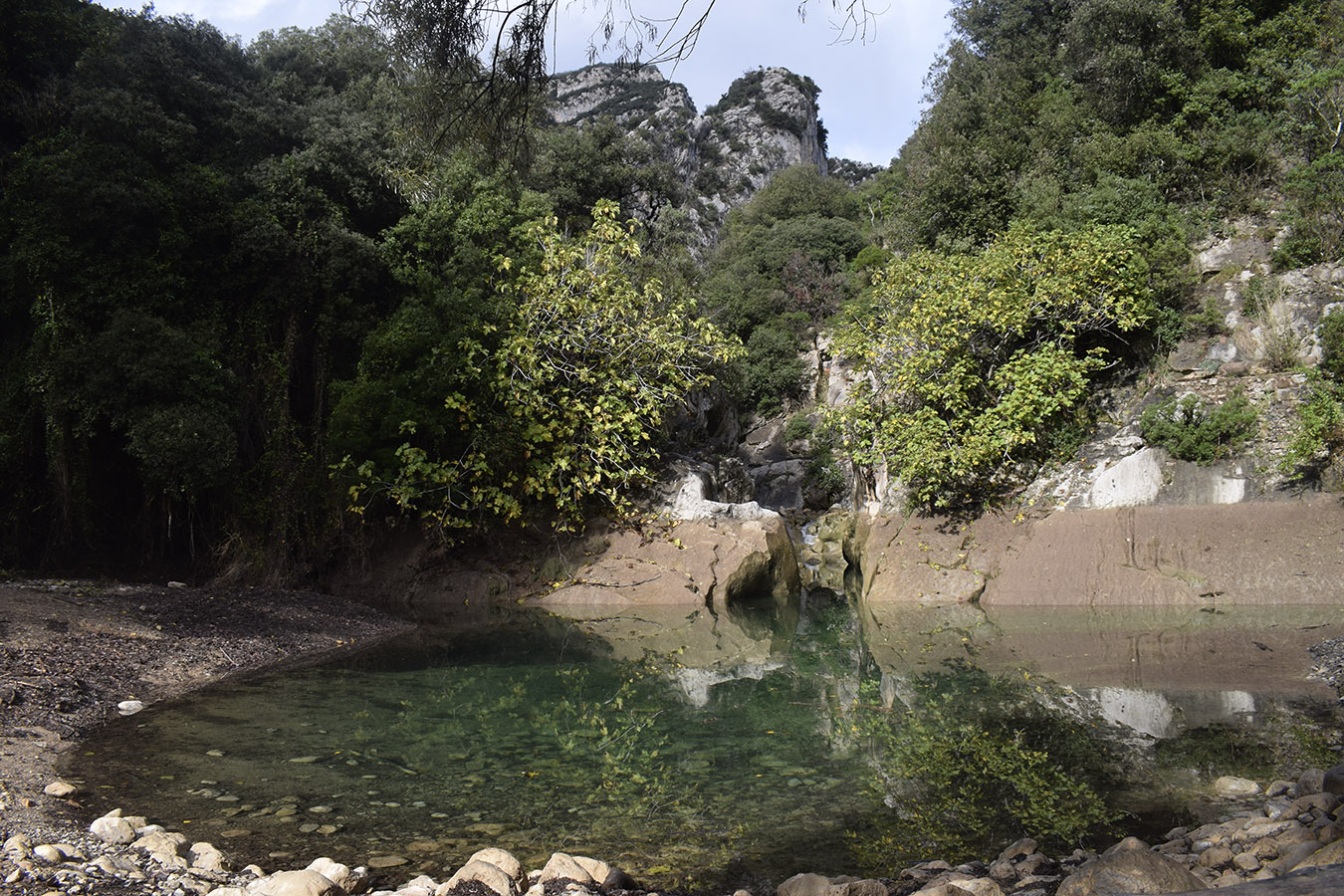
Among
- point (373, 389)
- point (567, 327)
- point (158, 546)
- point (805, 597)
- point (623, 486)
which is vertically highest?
point (567, 327)

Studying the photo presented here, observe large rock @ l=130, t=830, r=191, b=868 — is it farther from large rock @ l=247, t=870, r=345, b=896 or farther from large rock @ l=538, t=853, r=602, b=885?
large rock @ l=538, t=853, r=602, b=885

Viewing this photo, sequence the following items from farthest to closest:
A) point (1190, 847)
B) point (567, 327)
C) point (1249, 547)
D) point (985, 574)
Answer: point (567, 327)
point (985, 574)
point (1249, 547)
point (1190, 847)

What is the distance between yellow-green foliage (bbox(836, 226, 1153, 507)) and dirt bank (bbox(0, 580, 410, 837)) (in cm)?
924

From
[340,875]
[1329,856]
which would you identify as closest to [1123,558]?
[1329,856]

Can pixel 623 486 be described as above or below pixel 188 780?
above

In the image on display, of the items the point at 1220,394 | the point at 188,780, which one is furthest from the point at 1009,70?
the point at 188,780

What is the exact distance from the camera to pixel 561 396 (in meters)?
14.8

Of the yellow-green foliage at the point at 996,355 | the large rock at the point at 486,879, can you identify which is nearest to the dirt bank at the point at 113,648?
the large rock at the point at 486,879

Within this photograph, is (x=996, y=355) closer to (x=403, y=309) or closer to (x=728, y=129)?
(x=403, y=309)

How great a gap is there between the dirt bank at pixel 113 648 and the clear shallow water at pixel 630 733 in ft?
1.45

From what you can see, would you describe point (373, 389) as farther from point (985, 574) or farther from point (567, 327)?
point (985, 574)

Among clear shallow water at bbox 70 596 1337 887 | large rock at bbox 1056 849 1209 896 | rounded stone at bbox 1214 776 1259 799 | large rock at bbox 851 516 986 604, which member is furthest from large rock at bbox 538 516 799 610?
large rock at bbox 1056 849 1209 896

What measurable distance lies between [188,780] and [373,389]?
9025mm

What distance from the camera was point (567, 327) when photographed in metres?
14.9
